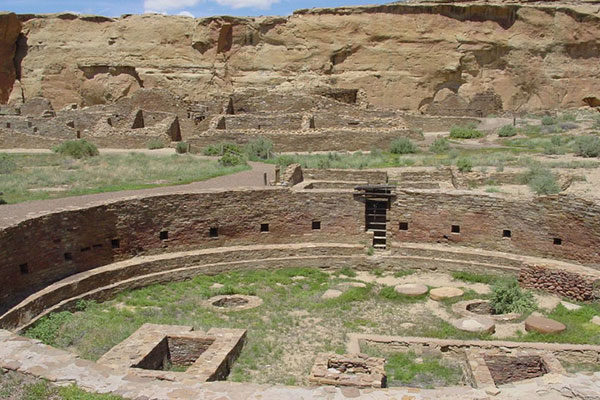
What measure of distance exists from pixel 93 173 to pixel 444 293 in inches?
531

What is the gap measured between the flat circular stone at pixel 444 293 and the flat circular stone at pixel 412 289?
235 mm

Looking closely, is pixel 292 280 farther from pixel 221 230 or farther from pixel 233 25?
pixel 233 25

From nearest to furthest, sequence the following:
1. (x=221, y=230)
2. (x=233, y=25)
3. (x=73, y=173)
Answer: (x=221, y=230) → (x=73, y=173) → (x=233, y=25)

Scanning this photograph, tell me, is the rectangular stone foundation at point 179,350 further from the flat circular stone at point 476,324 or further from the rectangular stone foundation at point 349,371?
the flat circular stone at point 476,324

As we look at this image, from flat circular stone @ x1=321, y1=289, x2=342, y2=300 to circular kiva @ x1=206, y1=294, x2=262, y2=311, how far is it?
152cm

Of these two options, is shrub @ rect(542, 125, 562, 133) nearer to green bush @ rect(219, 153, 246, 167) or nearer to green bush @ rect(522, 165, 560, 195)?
green bush @ rect(522, 165, 560, 195)

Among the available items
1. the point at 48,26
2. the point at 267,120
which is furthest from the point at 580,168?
the point at 48,26

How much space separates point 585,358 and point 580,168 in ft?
44.2

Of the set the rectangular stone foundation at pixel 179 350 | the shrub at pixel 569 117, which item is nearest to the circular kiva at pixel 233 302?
the rectangular stone foundation at pixel 179 350

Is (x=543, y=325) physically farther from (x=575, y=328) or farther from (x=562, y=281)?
(x=562, y=281)

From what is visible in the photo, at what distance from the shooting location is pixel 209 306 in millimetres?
13102

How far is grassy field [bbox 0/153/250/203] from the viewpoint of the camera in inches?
719

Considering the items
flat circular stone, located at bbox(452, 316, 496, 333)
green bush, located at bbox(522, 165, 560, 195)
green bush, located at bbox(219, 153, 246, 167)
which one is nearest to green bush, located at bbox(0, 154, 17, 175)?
green bush, located at bbox(219, 153, 246, 167)

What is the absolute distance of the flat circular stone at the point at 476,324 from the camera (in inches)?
455
